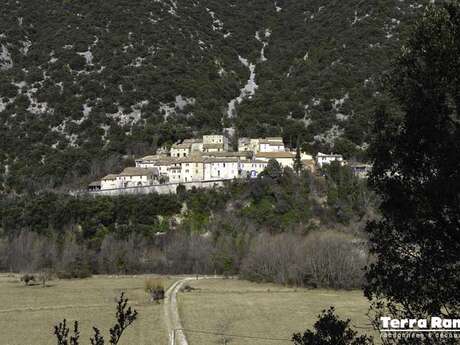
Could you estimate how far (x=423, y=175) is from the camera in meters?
8.27

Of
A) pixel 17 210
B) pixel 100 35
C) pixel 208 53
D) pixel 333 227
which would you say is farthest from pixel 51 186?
pixel 208 53

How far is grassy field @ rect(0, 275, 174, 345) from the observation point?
28.3m

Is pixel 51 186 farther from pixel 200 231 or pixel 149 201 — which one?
pixel 200 231

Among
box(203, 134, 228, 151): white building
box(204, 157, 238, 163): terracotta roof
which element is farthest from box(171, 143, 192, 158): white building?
box(204, 157, 238, 163): terracotta roof

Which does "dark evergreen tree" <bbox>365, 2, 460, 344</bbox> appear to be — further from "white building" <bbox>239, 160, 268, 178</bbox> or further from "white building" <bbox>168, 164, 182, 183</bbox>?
"white building" <bbox>168, 164, 182, 183</bbox>

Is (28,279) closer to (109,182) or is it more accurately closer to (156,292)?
(156,292)

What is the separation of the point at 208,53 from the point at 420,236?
125513mm

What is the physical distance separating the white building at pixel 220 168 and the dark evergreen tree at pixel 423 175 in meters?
62.2

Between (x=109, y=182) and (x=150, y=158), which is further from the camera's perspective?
(x=150, y=158)

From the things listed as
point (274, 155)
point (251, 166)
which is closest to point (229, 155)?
point (251, 166)

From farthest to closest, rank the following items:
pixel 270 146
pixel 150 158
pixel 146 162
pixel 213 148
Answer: pixel 213 148 < pixel 270 146 < pixel 150 158 < pixel 146 162

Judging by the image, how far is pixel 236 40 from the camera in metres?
145

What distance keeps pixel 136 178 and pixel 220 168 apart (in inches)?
442

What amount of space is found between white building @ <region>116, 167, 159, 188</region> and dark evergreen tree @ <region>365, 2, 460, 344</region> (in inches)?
2419
